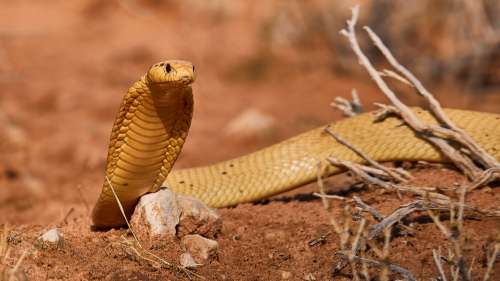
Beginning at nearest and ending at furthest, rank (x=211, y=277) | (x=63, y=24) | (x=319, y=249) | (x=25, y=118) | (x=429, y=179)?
(x=211, y=277)
(x=319, y=249)
(x=429, y=179)
(x=25, y=118)
(x=63, y=24)

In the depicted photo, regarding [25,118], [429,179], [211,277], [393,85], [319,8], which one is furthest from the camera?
[319,8]

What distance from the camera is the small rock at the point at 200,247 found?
3572 millimetres

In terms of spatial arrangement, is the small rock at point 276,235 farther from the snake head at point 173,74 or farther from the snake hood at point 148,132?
the snake head at point 173,74

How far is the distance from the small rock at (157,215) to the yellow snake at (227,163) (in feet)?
0.19

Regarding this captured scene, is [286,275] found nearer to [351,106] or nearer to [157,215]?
[157,215]

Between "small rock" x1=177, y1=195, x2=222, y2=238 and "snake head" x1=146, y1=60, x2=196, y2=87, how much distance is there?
2.52 feet

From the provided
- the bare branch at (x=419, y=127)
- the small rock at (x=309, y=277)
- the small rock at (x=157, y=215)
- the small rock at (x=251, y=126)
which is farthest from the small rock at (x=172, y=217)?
the small rock at (x=251, y=126)

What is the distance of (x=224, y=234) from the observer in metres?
4.00

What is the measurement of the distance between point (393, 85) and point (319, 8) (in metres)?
2.00

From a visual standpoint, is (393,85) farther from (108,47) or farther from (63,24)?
(63,24)

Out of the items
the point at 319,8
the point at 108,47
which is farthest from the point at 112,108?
the point at 319,8

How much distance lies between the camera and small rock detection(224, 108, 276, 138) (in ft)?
25.3

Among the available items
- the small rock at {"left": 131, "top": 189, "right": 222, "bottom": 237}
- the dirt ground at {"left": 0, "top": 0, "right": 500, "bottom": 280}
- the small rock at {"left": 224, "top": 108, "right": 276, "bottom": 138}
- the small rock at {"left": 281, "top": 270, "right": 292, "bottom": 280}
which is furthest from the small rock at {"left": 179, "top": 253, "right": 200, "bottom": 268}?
the small rock at {"left": 224, "top": 108, "right": 276, "bottom": 138}

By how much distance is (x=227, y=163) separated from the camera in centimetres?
495
